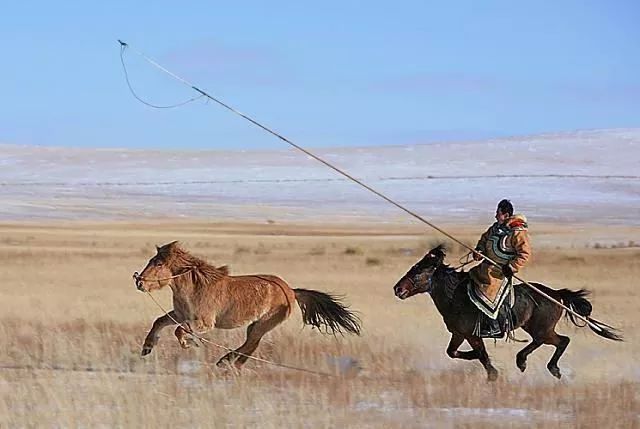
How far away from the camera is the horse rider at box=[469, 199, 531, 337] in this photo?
10766 mm

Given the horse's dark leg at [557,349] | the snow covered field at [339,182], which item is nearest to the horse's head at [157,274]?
the horse's dark leg at [557,349]

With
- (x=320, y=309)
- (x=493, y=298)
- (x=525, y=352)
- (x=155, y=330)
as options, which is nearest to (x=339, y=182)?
(x=320, y=309)

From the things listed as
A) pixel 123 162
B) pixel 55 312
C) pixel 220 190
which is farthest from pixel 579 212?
pixel 55 312

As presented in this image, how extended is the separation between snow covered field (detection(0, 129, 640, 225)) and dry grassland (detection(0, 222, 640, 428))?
37.2 m

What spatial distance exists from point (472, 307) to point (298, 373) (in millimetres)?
1648

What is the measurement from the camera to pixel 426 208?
210 ft

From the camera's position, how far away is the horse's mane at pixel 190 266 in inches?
464

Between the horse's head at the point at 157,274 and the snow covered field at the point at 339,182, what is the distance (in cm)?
4459

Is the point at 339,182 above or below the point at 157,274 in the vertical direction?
above

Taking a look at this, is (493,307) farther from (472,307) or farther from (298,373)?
(298,373)

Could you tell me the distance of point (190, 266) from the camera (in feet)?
38.8

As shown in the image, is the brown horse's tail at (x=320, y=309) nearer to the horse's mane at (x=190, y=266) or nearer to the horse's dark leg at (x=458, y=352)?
the horse's mane at (x=190, y=266)

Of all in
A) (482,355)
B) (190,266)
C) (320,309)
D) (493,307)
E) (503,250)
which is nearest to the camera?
(503,250)

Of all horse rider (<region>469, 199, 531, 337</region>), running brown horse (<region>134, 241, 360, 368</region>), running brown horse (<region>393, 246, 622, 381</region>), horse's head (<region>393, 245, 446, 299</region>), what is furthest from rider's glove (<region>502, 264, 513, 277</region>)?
running brown horse (<region>134, 241, 360, 368</region>)
